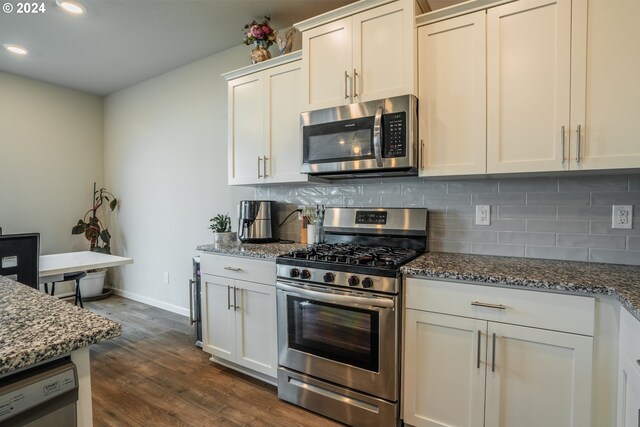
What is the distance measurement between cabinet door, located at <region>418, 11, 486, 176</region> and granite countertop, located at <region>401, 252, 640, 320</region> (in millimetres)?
521

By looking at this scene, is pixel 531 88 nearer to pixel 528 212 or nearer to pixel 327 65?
pixel 528 212

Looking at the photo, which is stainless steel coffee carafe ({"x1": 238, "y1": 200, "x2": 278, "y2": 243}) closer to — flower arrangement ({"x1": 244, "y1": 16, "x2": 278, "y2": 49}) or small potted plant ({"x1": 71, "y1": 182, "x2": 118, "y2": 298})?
flower arrangement ({"x1": 244, "y1": 16, "x2": 278, "y2": 49})

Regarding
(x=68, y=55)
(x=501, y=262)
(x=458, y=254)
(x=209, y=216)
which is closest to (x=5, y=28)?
(x=68, y=55)

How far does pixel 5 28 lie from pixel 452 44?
3.58 meters

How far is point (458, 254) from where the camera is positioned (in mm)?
2098

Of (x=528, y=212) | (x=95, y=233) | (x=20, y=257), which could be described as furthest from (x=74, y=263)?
(x=528, y=212)

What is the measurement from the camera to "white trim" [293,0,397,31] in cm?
199

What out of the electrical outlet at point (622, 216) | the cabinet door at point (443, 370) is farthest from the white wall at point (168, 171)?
the electrical outlet at point (622, 216)

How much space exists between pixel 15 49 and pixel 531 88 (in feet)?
14.4

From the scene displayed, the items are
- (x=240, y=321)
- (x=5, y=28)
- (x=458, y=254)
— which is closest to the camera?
(x=458, y=254)

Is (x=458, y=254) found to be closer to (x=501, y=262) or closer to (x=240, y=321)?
(x=501, y=262)

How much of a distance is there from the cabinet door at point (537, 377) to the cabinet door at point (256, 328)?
49.9 inches

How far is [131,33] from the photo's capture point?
114 inches

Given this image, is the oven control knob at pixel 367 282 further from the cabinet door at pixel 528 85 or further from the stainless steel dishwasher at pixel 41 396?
the stainless steel dishwasher at pixel 41 396
